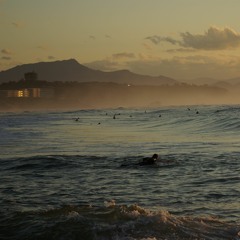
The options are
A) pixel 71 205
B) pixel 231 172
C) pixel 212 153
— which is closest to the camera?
pixel 71 205

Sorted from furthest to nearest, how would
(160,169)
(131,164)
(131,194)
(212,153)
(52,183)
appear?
(212,153) < (131,164) < (160,169) < (52,183) < (131,194)

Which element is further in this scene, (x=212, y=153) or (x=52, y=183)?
(x=212, y=153)

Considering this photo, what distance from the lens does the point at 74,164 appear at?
23.5m

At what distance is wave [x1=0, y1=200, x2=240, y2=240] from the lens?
Answer: 1130 centimetres

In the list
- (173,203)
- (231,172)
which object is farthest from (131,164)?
(173,203)

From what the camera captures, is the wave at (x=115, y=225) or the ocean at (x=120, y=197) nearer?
the wave at (x=115, y=225)

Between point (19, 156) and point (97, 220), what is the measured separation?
53.5 ft

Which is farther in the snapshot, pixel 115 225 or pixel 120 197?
pixel 120 197

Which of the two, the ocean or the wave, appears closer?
the wave

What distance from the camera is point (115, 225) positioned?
39.0 ft

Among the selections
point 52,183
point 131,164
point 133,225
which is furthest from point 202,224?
point 131,164

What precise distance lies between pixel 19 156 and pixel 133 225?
17.2 m

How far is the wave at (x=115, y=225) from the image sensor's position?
11.3m

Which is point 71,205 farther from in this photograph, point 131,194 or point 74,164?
point 74,164
